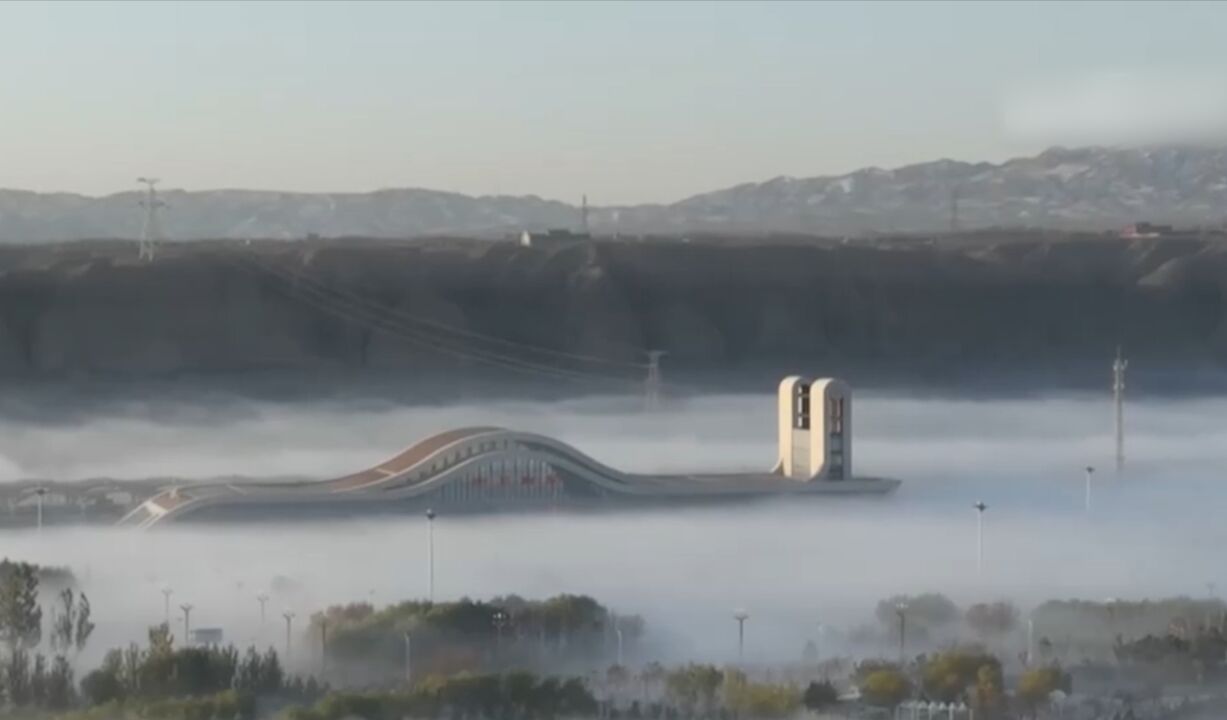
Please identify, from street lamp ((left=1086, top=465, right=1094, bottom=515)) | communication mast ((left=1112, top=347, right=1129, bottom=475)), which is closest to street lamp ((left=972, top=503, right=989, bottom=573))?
street lamp ((left=1086, top=465, right=1094, bottom=515))

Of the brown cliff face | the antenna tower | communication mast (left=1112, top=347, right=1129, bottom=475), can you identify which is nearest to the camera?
communication mast (left=1112, top=347, right=1129, bottom=475)

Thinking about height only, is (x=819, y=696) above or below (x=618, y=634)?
below

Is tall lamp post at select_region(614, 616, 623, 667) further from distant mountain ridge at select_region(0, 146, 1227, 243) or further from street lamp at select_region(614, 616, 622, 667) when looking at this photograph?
distant mountain ridge at select_region(0, 146, 1227, 243)

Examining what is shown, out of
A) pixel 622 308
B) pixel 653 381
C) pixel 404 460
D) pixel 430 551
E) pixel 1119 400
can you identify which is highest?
pixel 622 308

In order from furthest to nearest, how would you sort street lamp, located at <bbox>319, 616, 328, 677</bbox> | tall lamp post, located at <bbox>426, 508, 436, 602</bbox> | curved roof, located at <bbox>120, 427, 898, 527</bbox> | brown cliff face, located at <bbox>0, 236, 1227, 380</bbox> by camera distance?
1. brown cliff face, located at <bbox>0, 236, 1227, 380</bbox>
2. curved roof, located at <bbox>120, 427, 898, 527</bbox>
3. tall lamp post, located at <bbox>426, 508, 436, 602</bbox>
4. street lamp, located at <bbox>319, 616, 328, 677</bbox>

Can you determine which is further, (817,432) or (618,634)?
(817,432)

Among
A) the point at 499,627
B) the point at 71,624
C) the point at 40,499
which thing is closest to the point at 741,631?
the point at 499,627

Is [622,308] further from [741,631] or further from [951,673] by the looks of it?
[951,673]

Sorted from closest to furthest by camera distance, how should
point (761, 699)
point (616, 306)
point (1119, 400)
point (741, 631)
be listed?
1. point (761, 699)
2. point (741, 631)
3. point (1119, 400)
4. point (616, 306)
